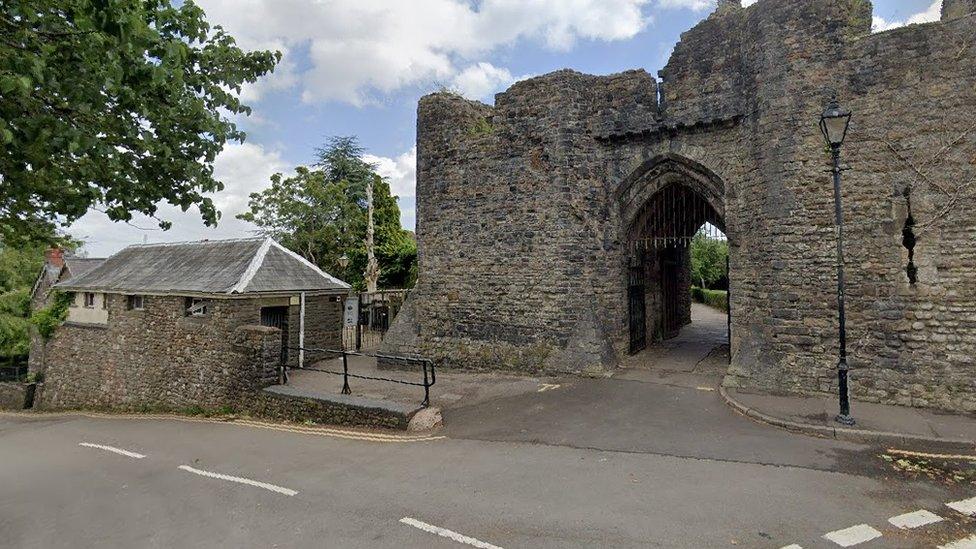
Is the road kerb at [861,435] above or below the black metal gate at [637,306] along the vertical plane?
below

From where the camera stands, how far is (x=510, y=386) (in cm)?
1015

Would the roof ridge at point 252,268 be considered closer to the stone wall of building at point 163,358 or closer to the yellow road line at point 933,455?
the stone wall of building at point 163,358

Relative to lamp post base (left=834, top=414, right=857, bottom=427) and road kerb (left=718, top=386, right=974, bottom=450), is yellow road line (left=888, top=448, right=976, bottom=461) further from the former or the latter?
lamp post base (left=834, top=414, right=857, bottom=427)

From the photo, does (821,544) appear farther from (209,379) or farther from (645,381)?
(209,379)

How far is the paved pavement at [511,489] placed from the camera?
437cm

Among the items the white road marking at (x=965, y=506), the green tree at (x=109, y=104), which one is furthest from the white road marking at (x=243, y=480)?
the white road marking at (x=965, y=506)

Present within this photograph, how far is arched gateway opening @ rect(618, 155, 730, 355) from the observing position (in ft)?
34.2

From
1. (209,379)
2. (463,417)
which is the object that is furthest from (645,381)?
(209,379)

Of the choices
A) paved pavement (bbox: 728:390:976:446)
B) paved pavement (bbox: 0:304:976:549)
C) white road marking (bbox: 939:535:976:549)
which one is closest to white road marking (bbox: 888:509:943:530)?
paved pavement (bbox: 0:304:976:549)

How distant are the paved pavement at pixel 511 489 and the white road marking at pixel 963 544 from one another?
62 mm

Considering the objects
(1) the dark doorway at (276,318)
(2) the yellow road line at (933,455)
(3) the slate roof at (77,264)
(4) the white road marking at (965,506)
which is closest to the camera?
(4) the white road marking at (965,506)

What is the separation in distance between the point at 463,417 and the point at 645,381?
3.80m

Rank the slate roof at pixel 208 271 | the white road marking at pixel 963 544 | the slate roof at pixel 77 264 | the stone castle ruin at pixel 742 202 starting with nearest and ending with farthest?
the white road marking at pixel 963 544
the stone castle ruin at pixel 742 202
the slate roof at pixel 208 271
the slate roof at pixel 77 264

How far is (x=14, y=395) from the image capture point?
1764cm
